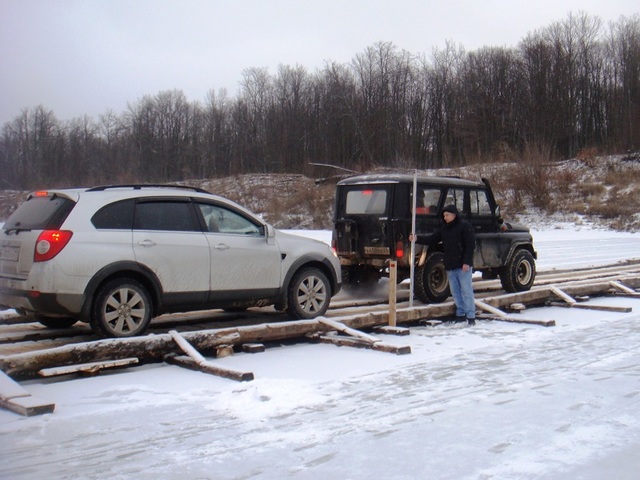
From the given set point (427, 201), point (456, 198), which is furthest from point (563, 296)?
point (427, 201)

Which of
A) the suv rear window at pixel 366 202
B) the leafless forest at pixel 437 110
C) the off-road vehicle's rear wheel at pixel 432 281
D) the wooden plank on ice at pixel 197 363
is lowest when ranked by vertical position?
the wooden plank on ice at pixel 197 363

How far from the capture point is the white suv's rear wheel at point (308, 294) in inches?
372

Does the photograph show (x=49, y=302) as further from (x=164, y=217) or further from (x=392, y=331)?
(x=392, y=331)

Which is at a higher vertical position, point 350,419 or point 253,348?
point 253,348

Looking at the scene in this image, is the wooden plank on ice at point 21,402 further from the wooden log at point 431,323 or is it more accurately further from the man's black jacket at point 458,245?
the man's black jacket at point 458,245

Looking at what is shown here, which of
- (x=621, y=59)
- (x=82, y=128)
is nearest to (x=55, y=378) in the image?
(x=82, y=128)

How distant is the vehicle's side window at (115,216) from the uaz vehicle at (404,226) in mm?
4608

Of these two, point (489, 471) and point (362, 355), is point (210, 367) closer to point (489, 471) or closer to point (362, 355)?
point (362, 355)

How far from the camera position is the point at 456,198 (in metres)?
12.3

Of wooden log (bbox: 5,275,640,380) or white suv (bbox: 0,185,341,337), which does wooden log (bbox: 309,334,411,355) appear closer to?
wooden log (bbox: 5,275,640,380)

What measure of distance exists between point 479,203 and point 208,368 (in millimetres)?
7089

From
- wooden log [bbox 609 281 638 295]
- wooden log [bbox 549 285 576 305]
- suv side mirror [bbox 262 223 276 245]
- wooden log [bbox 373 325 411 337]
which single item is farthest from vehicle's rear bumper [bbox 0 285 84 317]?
wooden log [bbox 609 281 638 295]

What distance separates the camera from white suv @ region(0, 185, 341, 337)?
7445mm

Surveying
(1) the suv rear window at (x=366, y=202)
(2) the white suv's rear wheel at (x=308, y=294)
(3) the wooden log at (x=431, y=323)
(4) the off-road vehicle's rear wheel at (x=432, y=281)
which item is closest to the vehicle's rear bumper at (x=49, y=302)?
(2) the white suv's rear wheel at (x=308, y=294)
